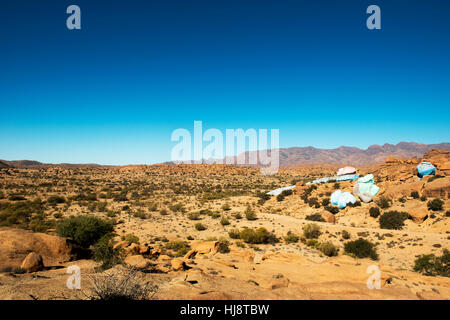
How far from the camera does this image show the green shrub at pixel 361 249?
1587 centimetres

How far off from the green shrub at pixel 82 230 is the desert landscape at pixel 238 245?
0.06 meters

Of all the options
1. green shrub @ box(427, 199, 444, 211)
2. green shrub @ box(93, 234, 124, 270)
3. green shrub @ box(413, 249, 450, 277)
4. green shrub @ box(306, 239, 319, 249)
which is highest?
green shrub @ box(427, 199, 444, 211)

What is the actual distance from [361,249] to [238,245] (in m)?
8.61

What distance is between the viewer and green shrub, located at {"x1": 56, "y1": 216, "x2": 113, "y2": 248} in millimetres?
15289

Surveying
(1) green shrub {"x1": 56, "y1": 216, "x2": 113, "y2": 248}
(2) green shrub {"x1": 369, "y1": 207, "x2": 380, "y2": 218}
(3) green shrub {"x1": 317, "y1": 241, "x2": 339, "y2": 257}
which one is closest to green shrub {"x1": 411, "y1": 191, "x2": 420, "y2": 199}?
(2) green shrub {"x1": 369, "y1": 207, "x2": 380, "y2": 218}

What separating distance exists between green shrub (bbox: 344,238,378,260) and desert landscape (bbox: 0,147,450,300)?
0.22 feet

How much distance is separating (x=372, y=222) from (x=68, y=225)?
87.0 feet

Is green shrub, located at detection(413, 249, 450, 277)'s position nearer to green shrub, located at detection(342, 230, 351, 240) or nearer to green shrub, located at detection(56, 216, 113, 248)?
green shrub, located at detection(342, 230, 351, 240)

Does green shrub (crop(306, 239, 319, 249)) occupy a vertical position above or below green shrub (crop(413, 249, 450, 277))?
below

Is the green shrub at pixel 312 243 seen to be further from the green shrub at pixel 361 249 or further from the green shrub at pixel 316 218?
the green shrub at pixel 316 218

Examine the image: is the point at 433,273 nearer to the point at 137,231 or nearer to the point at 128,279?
the point at 128,279

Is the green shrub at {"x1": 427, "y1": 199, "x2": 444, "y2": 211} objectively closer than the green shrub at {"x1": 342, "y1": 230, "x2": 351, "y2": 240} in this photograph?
No

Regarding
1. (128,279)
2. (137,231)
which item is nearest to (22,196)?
(137,231)
